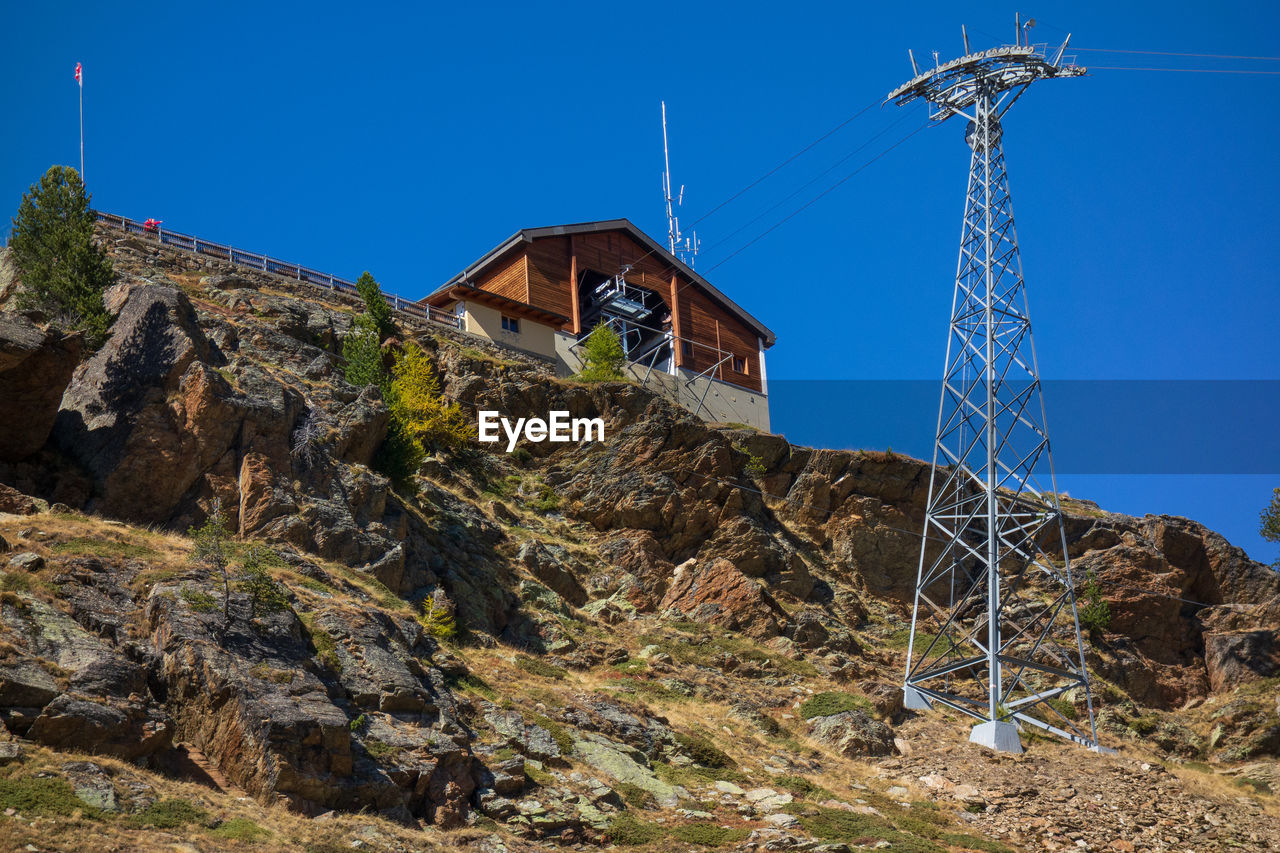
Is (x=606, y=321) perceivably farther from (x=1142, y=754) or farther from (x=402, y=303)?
(x=1142, y=754)

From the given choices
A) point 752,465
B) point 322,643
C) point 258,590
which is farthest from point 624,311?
point 258,590

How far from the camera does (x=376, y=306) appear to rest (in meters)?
47.4

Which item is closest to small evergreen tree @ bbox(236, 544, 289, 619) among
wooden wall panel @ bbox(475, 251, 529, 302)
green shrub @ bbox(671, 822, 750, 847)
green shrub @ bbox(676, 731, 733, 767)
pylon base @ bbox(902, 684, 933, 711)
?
green shrub @ bbox(671, 822, 750, 847)

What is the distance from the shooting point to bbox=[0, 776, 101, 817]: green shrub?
1622 centimetres

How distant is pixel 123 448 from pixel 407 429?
1205 centimetres

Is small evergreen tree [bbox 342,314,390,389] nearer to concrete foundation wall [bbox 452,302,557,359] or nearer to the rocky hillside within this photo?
the rocky hillside

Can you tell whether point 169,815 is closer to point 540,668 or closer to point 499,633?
point 540,668

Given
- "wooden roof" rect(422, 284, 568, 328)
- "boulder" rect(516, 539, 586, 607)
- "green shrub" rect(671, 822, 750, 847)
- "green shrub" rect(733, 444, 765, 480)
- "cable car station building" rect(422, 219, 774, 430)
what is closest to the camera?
"green shrub" rect(671, 822, 750, 847)

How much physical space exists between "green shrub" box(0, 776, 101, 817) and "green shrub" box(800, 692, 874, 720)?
21880 millimetres

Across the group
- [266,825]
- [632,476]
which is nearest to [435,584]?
[632,476]

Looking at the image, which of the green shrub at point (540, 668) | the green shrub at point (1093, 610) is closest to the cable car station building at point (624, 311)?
the green shrub at point (1093, 610)

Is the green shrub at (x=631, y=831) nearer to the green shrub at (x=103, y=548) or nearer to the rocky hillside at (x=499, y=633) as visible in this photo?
the rocky hillside at (x=499, y=633)

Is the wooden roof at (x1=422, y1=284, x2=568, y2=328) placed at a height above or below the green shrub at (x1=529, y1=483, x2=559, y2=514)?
above

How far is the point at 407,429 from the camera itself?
41.2m
